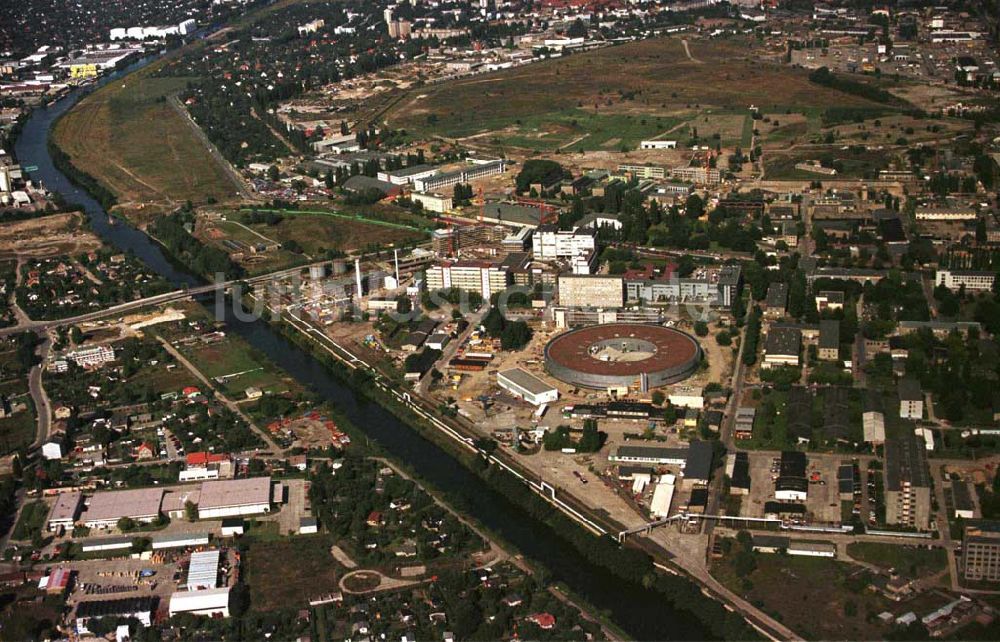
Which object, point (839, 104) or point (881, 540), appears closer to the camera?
point (881, 540)

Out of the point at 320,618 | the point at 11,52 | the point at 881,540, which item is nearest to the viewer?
the point at 320,618

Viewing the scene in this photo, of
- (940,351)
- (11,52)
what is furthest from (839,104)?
(11,52)

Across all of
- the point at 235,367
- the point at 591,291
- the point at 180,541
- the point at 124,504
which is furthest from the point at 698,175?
the point at 180,541

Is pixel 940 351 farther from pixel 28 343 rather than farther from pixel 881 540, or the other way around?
pixel 28 343

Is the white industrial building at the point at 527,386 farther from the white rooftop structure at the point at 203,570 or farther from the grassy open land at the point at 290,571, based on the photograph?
the white rooftop structure at the point at 203,570

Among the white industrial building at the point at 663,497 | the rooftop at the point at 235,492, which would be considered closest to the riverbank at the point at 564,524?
the white industrial building at the point at 663,497

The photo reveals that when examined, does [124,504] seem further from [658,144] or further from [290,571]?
[658,144]

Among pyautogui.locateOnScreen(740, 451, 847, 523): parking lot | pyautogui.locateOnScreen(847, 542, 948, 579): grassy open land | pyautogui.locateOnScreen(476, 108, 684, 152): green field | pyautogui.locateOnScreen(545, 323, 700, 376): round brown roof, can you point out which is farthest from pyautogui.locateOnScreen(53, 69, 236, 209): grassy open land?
pyautogui.locateOnScreen(847, 542, 948, 579): grassy open land
